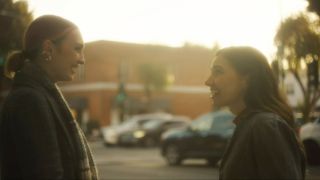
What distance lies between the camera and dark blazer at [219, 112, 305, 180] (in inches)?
104

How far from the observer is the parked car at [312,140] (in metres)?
16.2

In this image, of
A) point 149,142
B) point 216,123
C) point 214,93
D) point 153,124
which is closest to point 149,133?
point 149,142

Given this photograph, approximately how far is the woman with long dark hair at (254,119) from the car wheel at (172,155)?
16.0m

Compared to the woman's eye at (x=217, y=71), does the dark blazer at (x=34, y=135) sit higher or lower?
lower

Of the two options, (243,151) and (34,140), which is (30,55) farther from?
(243,151)

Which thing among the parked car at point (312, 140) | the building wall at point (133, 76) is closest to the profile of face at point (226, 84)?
the parked car at point (312, 140)

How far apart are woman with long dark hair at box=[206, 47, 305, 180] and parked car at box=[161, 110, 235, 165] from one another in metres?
14.0

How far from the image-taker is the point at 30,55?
295 centimetres

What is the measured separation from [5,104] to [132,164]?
17.8m

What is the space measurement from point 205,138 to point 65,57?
587 inches

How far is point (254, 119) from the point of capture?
9.10 feet

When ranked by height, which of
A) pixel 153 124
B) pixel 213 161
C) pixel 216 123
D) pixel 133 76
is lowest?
pixel 133 76

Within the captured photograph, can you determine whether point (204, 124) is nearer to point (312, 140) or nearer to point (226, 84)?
point (312, 140)

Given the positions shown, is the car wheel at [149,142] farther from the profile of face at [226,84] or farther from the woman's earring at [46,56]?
the woman's earring at [46,56]
